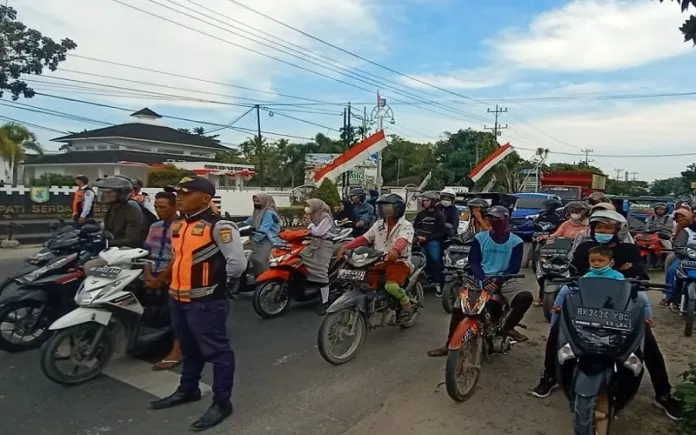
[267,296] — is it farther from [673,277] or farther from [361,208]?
[673,277]

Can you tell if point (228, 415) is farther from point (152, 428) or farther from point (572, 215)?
point (572, 215)

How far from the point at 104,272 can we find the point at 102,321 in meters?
0.44

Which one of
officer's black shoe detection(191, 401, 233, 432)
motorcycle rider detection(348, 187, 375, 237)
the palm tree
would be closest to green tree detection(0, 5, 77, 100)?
the palm tree

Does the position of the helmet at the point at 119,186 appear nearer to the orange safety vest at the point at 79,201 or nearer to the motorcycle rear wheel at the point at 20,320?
the motorcycle rear wheel at the point at 20,320

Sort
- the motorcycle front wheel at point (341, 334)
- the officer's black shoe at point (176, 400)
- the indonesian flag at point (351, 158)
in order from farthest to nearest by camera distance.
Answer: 1. the indonesian flag at point (351, 158)
2. the motorcycle front wheel at point (341, 334)
3. the officer's black shoe at point (176, 400)

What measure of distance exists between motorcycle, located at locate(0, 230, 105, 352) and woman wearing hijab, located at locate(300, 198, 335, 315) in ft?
9.09

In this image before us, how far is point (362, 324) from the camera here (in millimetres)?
5723

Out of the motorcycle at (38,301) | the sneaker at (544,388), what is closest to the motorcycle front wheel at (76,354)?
the motorcycle at (38,301)

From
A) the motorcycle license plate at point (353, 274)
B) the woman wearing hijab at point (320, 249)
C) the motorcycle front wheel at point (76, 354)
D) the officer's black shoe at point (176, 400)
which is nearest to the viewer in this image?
the officer's black shoe at point (176, 400)

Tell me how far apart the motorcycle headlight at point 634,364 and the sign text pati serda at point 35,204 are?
46.3ft

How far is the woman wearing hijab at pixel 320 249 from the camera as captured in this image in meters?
7.52

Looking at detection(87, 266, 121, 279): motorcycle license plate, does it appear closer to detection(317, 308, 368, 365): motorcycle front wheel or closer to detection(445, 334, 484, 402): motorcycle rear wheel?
detection(317, 308, 368, 365): motorcycle front wheel

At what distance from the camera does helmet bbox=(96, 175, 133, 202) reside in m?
5.86

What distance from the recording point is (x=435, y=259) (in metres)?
8.95
